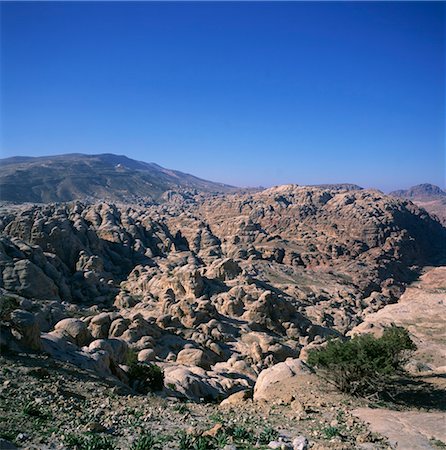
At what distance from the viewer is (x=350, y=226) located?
112562mm

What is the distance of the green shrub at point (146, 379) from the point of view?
A: 19.4 metres

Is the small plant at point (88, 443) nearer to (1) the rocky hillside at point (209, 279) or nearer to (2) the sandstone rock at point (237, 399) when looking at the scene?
(2) the sandstone rock at point (237, 399)

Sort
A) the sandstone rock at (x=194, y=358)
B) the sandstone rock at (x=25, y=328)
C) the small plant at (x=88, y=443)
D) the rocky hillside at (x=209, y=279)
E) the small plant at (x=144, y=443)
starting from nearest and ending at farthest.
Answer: the small plant at (x=88, y=443), the small plant at (x=144, y=443), the sandstone rock at (x=25, y=328), the rocky hillside at (x=209, y=279), the sandstone rock at (x=194, y=358)

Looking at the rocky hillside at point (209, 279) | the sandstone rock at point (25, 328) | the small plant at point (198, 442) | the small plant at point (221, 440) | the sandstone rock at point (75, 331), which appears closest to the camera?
the small plant at point (198, 442)

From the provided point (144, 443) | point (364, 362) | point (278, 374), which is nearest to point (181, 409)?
point (144, 443)

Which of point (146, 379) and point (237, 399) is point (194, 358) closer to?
point (146, 379)

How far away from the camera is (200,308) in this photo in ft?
148

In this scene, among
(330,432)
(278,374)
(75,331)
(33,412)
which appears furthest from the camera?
(75,331)

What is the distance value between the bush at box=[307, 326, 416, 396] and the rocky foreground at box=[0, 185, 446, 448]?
1007 mm

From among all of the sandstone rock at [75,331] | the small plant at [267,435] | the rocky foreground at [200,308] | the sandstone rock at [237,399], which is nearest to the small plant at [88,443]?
the rocky foreground at [200,308]

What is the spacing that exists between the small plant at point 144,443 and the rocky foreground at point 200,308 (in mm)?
228

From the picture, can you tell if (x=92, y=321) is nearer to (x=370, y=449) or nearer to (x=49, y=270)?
(x=49, y=270)

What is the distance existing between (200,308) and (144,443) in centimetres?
3598

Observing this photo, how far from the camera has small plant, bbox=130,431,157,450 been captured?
29.9 feet
